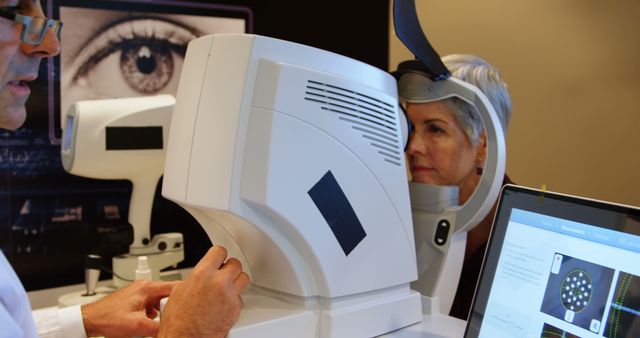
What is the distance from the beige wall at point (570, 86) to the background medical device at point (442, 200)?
1.12 m

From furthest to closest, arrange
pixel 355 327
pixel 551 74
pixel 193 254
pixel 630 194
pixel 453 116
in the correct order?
pixel 193 254 < pixel 551 74 < pixel 630 194 < pixel 453 116 < pixel 355 327

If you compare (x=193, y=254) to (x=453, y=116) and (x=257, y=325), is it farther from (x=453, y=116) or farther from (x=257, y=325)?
(x=257, y=325)

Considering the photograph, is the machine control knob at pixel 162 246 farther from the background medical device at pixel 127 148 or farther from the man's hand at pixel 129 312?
the man's hand at pixel 129 312

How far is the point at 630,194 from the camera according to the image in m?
1.92

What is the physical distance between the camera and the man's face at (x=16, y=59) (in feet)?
2.57

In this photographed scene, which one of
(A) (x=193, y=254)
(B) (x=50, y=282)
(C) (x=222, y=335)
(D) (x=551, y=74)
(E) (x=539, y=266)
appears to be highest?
(D) (x=551, y=74)

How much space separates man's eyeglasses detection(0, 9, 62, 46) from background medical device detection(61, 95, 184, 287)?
66 cm

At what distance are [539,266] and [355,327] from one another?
30 cm

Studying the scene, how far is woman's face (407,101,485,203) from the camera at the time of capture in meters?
1.25

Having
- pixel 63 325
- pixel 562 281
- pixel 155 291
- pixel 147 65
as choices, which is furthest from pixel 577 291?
pixel 147 65

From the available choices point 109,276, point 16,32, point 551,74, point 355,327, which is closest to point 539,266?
point 355,327

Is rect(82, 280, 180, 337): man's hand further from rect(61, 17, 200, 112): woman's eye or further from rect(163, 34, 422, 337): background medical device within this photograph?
rect(61, 17, 200, 112): woman's eye

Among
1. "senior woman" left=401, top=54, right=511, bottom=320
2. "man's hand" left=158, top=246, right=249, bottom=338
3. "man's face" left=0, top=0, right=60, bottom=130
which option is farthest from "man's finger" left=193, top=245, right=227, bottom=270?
"senior woman" left=401, top=54, right=511, bottom=320

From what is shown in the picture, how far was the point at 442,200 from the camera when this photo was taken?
111 centimetres
